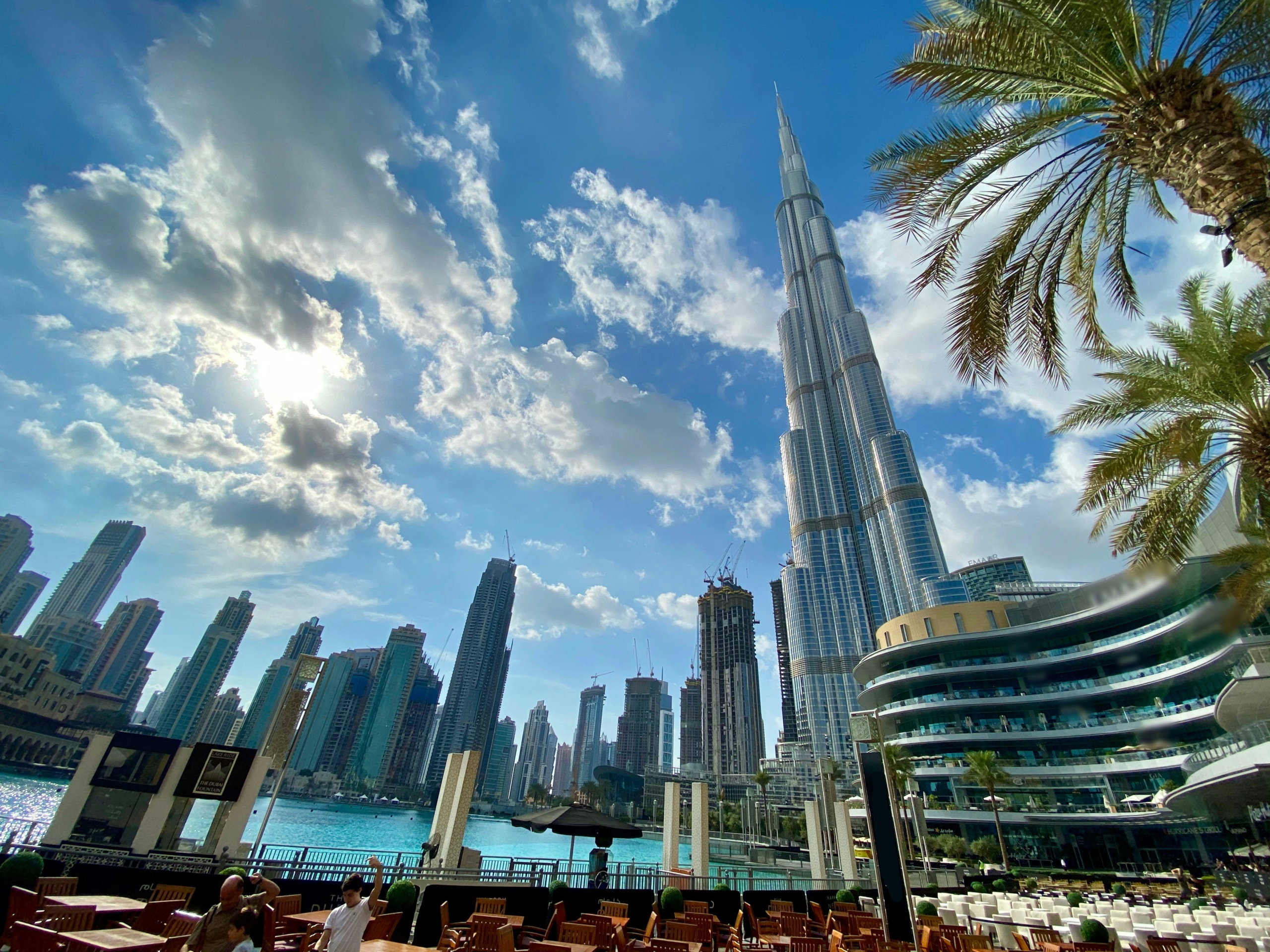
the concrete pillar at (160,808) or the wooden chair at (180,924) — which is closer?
the wooden chair at (180,924)

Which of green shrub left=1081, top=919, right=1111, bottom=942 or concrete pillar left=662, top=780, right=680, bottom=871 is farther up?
concrete pillar left=662, top=780, right=680, bottom=871

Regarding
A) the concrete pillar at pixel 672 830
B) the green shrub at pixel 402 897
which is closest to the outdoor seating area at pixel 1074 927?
the concrete pillar at pixel 672 830

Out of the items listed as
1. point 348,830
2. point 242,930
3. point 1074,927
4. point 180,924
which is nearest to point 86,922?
point 180,924

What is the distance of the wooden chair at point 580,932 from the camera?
331 inches

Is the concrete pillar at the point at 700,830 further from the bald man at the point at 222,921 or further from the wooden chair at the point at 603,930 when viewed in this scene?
the bald man at the point at 222,921

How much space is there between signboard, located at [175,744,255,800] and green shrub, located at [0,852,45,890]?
5.23 m

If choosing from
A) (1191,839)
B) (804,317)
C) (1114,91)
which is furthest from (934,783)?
(804,317)

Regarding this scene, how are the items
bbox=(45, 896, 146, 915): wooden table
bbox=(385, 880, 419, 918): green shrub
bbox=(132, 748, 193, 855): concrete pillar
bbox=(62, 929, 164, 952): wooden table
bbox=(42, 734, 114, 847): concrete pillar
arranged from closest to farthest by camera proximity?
bbox=(62, 929, 164, 952): wooden table
bbox=(45, 896, 146, 915): wooden table
bbox=(385, 880, 419, 918): green shrub
bbox=(42, 734, 114, 847): concrete pillar
bbox=(132, 748, 193, 855): concrete pillar

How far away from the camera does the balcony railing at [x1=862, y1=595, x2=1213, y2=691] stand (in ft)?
138

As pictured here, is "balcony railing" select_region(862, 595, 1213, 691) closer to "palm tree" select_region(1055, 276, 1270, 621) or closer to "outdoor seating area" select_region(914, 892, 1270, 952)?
"outdoor seating area" select_region(914, 892, 1270, 952)

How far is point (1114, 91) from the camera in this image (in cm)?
631

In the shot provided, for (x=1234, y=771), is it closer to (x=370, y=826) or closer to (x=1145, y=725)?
(x=1145, y=725)

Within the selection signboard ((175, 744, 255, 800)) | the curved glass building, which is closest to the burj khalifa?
the curved glass building

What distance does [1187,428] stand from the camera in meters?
9.59
